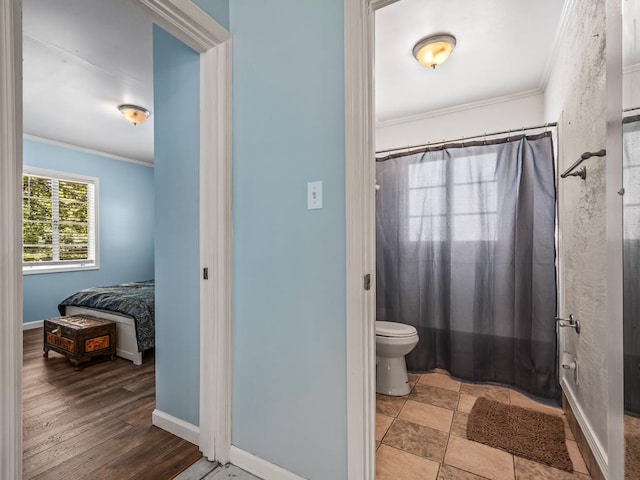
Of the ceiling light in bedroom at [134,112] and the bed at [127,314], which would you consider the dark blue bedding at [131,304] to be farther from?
the ceiling light in bedroom at [134,112]

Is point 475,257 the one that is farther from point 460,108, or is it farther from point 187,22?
point 187,22

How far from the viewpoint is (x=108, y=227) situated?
4.76 metres

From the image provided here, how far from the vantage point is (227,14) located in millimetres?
1514

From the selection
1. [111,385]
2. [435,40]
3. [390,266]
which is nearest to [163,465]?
[111,385]

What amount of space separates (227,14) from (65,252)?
438 cm

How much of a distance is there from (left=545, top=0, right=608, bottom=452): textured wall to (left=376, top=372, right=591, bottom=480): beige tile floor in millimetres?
352

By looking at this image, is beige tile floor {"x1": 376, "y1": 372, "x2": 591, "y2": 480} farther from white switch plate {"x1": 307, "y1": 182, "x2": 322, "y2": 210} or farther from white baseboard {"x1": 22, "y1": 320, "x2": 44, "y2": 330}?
white baseboard {"x1": 22, "y1": 320, "x2": 44, "y2": 330}

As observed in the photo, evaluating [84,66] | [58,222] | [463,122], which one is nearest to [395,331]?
[463,122]

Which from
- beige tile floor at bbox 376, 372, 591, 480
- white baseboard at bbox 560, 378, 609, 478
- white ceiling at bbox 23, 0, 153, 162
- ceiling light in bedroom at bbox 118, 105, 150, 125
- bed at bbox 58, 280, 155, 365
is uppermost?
white ceiling at bbox 23, 0, 153, 162

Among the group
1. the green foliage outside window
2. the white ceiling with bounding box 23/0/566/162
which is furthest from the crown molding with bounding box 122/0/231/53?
the green foliage outside window

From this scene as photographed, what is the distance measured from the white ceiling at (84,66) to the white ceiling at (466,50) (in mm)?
1569

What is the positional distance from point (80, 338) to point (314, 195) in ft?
8.67

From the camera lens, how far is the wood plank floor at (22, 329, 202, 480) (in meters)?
1.50

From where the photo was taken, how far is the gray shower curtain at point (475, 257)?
225cm
